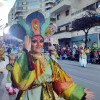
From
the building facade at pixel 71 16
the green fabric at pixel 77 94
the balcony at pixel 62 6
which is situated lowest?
the green fabric at pixel 77 94

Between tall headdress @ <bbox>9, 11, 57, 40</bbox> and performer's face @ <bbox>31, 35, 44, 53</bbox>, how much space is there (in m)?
0.06

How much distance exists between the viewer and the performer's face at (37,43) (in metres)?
3.73

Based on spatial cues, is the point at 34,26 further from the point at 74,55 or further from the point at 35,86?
the point at 74,55

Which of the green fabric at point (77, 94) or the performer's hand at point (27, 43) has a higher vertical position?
the performer's hand at point (27, 43)

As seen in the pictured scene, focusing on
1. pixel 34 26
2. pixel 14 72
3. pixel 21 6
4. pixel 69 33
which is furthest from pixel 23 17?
pixel 21 6

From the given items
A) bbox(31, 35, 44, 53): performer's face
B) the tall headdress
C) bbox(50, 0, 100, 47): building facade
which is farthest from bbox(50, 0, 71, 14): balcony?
bbox(31, 35, 44, 53): performer's face

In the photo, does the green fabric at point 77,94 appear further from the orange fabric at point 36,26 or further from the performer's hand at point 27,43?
the orange fabric at point 36,26

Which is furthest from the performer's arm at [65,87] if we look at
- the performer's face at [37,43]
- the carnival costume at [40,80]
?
the performer's face at [37,43]

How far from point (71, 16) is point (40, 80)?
40.4m

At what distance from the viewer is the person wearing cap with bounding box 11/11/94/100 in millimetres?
3515

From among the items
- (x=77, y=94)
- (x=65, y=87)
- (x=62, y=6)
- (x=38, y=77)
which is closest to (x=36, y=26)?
(x=38, y=77)

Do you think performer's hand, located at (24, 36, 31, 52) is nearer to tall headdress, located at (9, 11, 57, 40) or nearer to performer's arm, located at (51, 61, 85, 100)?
tall headdress, located at (9, 11, 57, 40)

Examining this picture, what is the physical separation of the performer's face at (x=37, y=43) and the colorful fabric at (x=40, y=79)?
0.09 m

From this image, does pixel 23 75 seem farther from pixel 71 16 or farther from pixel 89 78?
pixel 71 16
